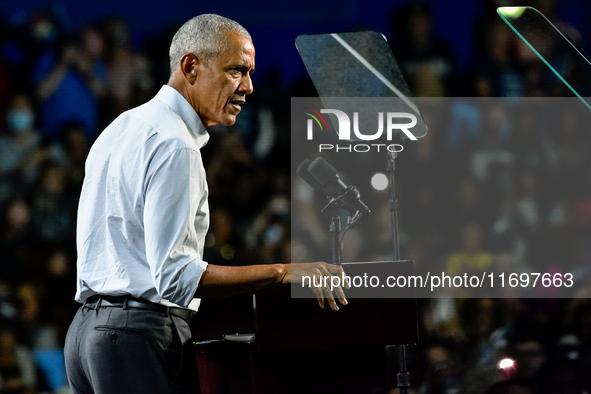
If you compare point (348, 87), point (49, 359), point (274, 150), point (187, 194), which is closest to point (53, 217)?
point (49, 359)

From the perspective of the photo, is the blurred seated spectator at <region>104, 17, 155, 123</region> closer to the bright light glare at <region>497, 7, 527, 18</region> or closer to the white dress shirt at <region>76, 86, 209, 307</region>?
the bright light glare at <region>497, 7, 527, 18</region>

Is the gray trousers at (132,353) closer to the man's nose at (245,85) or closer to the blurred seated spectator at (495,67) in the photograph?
the man's nose at (245,85)

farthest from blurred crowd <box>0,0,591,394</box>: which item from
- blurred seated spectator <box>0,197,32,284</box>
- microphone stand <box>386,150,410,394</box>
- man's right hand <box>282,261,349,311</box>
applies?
man's right hand <box>282,261,349,311</box>

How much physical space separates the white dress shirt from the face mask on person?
197 cm

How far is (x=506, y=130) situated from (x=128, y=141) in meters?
2.41

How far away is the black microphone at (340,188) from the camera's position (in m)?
1.41

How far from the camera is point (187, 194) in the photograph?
106cm

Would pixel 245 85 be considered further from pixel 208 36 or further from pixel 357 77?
pixel 357 77

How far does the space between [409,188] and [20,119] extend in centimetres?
182

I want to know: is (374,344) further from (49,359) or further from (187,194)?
(49,359)

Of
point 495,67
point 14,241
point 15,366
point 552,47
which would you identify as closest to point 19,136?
point 14,241

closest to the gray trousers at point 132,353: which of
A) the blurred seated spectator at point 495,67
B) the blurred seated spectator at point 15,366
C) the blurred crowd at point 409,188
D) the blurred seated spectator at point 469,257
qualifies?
the blurred crowd at point 409,188

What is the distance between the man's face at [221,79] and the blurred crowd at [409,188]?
1523 millimetres

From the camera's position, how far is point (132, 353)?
1.09m
